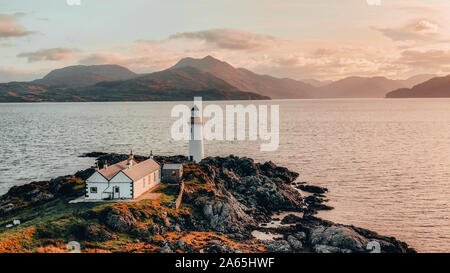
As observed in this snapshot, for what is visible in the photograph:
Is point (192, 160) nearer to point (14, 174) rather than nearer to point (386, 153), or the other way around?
point (14, 174)

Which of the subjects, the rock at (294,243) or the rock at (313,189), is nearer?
the rock at (294,243)

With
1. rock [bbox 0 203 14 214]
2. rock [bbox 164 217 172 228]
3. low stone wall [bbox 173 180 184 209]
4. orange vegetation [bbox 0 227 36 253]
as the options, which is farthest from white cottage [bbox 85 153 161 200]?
rock [bbox 0 203 14 214]

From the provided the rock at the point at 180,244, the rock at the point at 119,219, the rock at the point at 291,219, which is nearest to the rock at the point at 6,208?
the rock at the point at 119,219

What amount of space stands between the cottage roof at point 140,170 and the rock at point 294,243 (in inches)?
666

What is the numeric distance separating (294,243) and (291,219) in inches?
302

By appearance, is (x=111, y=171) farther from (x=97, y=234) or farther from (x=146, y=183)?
(x=97, y=234)

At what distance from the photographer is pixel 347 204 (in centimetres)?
4631

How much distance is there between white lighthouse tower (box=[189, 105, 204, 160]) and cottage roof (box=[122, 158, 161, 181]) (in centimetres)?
1184

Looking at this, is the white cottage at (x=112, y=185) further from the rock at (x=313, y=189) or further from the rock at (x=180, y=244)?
the rock at (x=313, y=189)

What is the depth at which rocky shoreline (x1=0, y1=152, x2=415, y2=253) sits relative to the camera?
29578 millimetres

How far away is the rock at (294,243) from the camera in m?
32.2
